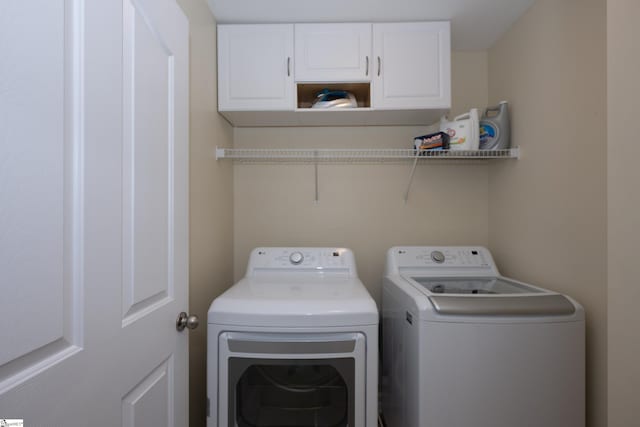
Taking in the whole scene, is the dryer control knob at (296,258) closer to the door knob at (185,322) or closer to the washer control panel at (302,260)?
the washer control panel at (302,260)

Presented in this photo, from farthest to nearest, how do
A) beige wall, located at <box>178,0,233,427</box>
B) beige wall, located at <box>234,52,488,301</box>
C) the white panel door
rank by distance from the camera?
1. beige wall, located at <box>234,52,488,301</box>
2. beige wall, located at <box>178,0,233,427</box>
3. the white panel door

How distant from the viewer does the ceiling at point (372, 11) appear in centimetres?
158

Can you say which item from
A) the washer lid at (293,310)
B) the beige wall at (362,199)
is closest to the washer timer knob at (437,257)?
the beige wall at (362,199)

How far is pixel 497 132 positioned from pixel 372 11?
1040 mm

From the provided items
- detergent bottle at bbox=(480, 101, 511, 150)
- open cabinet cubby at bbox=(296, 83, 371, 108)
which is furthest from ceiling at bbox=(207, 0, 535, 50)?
detergent bottle at bbox=(480, 101, 511, 150)

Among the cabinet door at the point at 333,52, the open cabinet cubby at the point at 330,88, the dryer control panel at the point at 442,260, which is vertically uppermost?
the cabinet door at the point at 333,52

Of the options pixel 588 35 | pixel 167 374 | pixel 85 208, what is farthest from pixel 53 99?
pixel 588 35

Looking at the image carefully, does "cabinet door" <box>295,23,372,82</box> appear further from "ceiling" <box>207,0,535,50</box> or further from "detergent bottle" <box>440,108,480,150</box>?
"detergent bottle" <box>440,108,480,150</box>

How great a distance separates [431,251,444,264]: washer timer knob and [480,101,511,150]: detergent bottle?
71 centimetres

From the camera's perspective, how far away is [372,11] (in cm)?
163

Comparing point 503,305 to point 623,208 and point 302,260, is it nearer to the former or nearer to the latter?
point 623,208

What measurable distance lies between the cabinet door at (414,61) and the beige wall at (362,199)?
41 centimetres

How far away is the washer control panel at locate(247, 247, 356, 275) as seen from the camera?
176cm

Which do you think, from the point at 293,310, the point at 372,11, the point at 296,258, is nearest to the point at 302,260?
the point at 296,258
